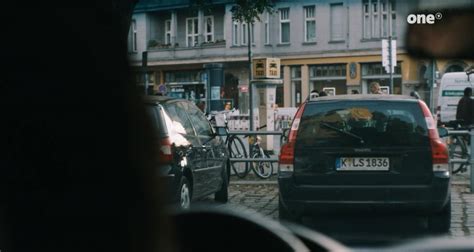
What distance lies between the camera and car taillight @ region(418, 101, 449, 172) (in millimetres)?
5316

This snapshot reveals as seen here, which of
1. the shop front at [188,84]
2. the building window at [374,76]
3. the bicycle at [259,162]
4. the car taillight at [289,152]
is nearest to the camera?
the shop front at [188,84]

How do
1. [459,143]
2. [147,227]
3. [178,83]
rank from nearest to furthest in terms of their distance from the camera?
[147,227]
[178,83]
[459,143]

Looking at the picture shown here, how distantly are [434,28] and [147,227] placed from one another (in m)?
0.91

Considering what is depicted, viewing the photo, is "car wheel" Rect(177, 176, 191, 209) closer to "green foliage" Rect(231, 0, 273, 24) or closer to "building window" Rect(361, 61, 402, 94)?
"green foliage" Rect(231, 0, 273, 24)

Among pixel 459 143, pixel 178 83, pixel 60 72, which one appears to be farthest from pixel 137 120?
pixel 459 143

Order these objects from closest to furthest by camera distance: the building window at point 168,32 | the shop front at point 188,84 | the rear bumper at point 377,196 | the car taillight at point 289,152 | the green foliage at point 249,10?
the building window at point 168,32 < the shop front at point 188,84 < the green foliage at point 249,10 < the rear bumper at point 377,196 < the car taillight at point 289,152

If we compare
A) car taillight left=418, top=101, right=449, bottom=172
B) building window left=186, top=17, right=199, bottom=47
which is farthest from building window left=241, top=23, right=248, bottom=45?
car taillight left=418, top=101, right=449, bottom=172

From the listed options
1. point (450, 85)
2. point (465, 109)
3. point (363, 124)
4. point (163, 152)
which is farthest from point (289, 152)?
point (465, 109)

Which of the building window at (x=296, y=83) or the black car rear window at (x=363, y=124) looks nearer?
the building window at (x=296, y=83)

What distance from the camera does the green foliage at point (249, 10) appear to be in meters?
2.33

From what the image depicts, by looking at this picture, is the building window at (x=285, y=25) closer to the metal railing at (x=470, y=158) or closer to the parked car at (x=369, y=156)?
the parked car at (x=369, y=156)

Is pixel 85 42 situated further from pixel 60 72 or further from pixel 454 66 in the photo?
pixel 454 66

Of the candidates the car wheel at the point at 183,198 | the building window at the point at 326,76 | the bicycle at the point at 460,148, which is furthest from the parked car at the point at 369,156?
the bicycle at the point at 460,148

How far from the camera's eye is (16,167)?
878mm
